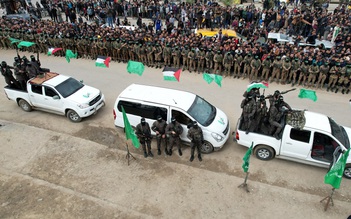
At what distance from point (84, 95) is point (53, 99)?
1240 mm

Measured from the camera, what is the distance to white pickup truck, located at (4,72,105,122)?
11422mm

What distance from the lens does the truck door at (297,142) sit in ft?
28.1

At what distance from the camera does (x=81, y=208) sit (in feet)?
25.4

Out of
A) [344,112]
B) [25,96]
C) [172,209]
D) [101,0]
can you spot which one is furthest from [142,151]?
[101,0]

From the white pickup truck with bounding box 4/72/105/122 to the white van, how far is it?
190 centimetres

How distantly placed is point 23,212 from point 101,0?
2630 centimetres

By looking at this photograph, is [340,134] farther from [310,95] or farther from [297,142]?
[310,95]

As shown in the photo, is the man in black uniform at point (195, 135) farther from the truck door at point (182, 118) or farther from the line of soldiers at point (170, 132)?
the truck door at point (182, 118)

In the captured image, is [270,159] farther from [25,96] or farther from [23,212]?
[25,96]

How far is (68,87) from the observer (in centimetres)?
1191

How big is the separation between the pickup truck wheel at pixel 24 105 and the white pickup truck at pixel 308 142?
9.23 meters

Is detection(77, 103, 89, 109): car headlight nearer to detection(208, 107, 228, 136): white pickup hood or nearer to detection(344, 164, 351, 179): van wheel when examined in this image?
detection(208, 107, 228, 136): white pickup hood

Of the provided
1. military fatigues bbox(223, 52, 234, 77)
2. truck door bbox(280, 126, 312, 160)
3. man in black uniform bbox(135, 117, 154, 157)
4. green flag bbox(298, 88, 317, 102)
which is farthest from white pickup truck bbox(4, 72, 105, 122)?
green flag bbox(298, 88, 317, 102)

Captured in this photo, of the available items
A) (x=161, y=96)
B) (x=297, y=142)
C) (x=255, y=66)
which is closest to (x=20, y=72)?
(x=161, y=96)
